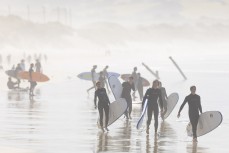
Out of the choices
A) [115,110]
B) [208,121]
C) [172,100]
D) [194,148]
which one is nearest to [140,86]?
[172,100]

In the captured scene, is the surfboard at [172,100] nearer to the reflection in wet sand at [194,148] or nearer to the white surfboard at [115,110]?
the white surfboard at [115,110]

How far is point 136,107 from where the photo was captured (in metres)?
27.6

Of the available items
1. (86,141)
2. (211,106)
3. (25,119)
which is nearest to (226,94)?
(211,106)

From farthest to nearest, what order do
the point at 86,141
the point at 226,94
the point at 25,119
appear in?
the point at 226,94
the point at 25,119
the point at 86,141

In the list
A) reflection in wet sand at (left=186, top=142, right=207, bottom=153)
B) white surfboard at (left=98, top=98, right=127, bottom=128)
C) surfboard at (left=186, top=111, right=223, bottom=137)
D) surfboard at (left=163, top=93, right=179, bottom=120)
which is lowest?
reflection in wet sand at (left=186, top=142, right=207, bottom=153)

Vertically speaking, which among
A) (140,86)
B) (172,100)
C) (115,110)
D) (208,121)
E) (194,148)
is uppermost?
(140,86)

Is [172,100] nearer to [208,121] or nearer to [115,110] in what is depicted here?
[115,110]

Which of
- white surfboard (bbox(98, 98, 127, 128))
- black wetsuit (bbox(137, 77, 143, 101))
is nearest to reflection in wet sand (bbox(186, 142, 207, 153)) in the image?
white surfboard (bbox(98, 98, 127, 128))

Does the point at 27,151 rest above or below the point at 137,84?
below

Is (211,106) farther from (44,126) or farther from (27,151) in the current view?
(27,151)

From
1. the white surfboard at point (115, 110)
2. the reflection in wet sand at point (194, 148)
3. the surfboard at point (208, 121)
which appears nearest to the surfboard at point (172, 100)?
the white surfboard at point (115, 110)

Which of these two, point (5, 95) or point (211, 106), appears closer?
point (211, 106)

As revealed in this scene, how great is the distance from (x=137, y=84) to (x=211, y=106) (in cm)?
305

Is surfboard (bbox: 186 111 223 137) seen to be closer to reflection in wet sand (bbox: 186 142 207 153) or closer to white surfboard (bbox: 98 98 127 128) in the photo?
reflection in wet sand (bbox: 186 142 207 153)
